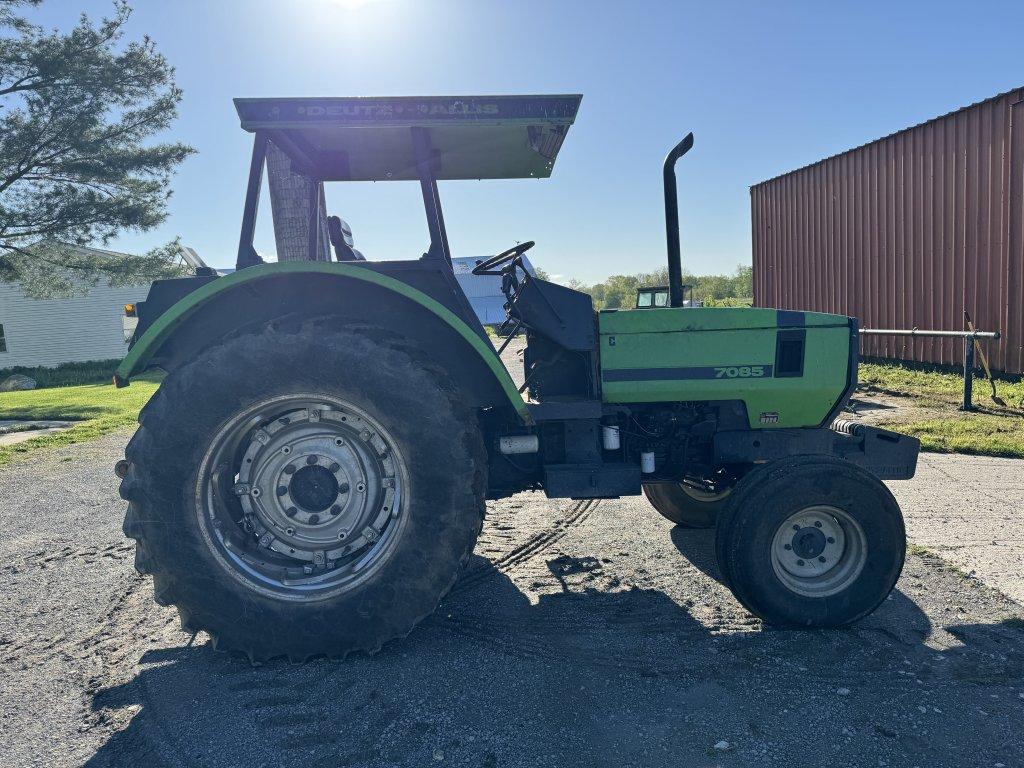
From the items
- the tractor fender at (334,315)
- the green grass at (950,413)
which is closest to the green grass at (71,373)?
the tractor fender at (334,315)

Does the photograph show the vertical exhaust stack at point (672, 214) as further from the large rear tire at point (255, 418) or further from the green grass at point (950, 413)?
the green grass at point (950, 413)

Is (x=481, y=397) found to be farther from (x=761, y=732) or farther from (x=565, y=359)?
(x=761, y=732)

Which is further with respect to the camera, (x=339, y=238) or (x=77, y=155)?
(x=77, y=155)

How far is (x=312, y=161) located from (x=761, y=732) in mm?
3304

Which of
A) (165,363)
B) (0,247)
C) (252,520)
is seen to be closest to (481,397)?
(252,520)

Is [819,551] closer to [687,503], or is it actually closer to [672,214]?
[687,503]

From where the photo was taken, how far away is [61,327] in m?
22.4

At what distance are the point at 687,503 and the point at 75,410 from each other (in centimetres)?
1114

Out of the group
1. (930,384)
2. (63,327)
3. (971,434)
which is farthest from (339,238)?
(63,327)

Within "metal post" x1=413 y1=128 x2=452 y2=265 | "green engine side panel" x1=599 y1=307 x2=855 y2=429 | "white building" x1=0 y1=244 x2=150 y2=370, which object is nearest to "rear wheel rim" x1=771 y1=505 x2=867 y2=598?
"green engine side panel" x1=599 y1=307 x2=855 y2=429

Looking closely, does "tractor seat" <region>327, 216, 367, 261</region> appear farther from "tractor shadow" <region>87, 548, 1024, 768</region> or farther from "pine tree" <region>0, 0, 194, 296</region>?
"pine tree" <region>0, 0, 194, 296</region>

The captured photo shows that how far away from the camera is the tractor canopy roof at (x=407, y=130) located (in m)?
2.97

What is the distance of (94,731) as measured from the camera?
2379mm

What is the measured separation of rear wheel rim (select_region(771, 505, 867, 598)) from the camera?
9.91 feet
